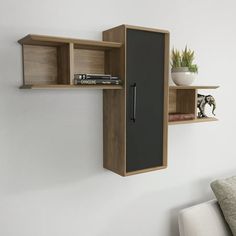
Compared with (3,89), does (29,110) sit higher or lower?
lower

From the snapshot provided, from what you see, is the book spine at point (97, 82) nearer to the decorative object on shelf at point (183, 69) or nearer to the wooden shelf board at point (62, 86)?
the wooden shelf board at point (62, 86)

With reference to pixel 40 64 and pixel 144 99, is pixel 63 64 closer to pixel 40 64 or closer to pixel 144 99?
pixel 40 64

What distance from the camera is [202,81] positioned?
2268 millimetres

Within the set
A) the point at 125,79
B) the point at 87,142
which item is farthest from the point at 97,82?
the point at 87,142

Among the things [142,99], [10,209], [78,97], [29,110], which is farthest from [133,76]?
[10,209]

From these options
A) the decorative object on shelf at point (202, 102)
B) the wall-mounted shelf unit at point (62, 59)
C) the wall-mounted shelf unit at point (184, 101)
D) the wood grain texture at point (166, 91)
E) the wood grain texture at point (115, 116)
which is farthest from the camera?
the decorative object on shelf at point (202, 102)

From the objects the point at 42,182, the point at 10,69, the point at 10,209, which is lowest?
the point at 10,209

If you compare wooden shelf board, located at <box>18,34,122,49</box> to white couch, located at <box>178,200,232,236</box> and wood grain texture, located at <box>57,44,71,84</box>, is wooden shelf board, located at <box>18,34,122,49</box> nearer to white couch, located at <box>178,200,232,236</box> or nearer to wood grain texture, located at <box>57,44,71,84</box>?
wood grain texture, located at <box>57,44,71,84</box>

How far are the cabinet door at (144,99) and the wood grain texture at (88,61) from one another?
232mm

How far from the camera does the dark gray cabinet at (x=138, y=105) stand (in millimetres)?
1648

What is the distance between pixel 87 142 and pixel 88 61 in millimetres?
482

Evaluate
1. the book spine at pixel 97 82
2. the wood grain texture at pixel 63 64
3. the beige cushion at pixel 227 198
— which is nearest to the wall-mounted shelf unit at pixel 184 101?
the beige cushion at pixel 227 198

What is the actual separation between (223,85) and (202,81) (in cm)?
25

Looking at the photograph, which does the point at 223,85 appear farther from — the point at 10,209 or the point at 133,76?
the point at 10,209
